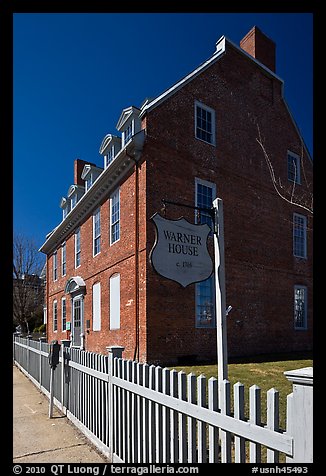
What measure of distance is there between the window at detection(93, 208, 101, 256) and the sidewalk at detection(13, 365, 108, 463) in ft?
32.9

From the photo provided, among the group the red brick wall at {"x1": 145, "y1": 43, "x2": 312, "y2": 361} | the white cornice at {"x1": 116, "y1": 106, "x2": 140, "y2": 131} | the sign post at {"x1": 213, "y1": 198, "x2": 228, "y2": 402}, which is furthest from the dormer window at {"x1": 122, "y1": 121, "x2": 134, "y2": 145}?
the sign post at {"x1": 213, "y1": 198, "x2": 228, "y2": 402}

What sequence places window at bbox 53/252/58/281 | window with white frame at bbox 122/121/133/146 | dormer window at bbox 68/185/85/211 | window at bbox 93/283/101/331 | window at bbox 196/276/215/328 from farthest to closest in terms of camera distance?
window at bbox 53/252/58/281 < dormer window at bbox 68/185/85/211 < window at bbox 93/283/101/331 < window with white frame at bbox 122/121/133/146 < window at bbox 196/276/215/328

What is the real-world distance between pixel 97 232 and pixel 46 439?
42.7ft

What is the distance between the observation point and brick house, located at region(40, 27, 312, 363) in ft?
43.6

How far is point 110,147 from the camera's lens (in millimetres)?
17359

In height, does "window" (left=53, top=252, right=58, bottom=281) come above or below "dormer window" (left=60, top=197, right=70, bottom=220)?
below

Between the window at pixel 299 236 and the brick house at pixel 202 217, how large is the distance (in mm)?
53

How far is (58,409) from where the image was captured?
311 inches

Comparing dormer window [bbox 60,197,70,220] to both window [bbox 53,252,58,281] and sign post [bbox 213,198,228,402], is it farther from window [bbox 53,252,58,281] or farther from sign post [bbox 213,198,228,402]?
sign post [bbox 213,198,228,402]

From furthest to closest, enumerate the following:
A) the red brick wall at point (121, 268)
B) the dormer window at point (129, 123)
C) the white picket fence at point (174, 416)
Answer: the dormer window at point (129, 123)
the red brick wall at point (121, 268)
the white picket fence at point (174, 416)

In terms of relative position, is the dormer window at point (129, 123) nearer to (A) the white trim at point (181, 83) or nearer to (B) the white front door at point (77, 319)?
(A) the white trim at point (181, 83)

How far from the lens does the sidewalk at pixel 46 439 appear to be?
5.05 meters

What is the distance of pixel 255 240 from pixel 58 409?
37.7ft

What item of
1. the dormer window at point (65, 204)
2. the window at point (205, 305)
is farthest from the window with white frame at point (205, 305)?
the dormer window at point (65, 204)
